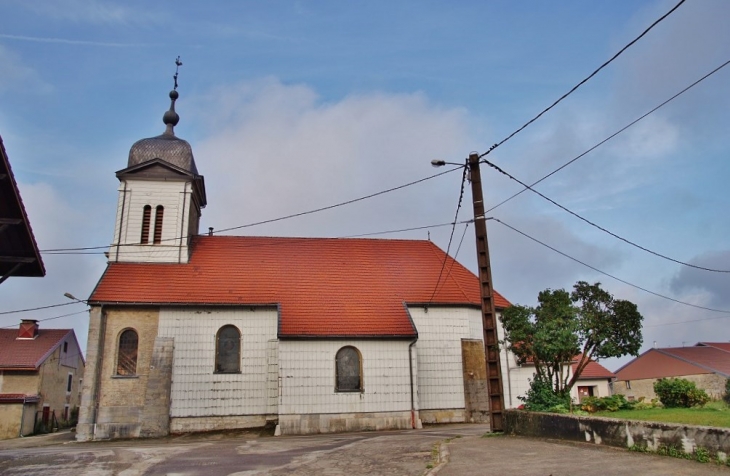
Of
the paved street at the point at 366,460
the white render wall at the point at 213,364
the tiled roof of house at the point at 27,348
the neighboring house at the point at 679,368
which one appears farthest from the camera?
the neighboring house at the point at 679,368

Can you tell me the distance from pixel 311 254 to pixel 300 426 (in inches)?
352

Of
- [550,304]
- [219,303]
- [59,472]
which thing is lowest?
[59,472]

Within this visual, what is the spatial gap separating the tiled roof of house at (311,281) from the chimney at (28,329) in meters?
18.3

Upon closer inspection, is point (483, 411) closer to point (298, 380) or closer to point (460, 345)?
point (460, 345)

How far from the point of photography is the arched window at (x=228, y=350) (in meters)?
24.2

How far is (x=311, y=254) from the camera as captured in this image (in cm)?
2850

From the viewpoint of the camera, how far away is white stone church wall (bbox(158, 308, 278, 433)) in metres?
23.3

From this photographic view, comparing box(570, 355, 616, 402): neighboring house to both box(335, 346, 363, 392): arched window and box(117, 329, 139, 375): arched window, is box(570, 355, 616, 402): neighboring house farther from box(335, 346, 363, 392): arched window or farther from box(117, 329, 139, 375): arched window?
box(117, 329, 139, 375): arched window

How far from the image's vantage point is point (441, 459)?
36.7 feet

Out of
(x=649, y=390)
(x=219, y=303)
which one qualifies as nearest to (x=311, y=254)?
(x=219, y=303)

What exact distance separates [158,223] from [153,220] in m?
0.28

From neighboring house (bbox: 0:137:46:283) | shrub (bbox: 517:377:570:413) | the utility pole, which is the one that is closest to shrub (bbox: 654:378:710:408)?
shrub (bbox: 517:377:570:413)

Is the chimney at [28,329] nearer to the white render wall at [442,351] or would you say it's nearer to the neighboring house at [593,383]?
the white render wall at [442,351]

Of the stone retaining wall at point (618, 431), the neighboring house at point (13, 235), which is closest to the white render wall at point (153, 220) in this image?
the neighboring house at point (13, 235)
